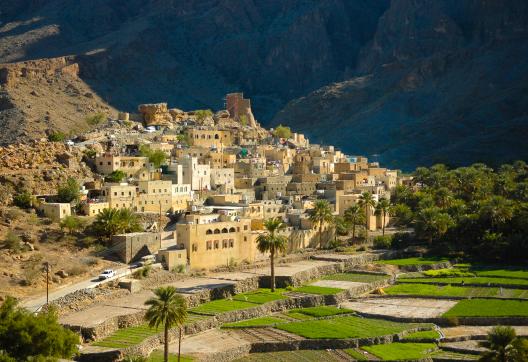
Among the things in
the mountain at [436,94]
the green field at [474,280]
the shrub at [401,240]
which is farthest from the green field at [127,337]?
the mountain at [436,94]

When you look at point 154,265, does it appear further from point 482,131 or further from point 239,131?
point 482,131

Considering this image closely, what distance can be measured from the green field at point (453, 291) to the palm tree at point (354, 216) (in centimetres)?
952

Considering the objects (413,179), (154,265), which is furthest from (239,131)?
(154,265)

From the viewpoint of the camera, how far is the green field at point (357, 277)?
64.3 metres

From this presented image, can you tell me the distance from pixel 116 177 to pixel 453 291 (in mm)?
23476

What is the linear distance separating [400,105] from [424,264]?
93.7 meters

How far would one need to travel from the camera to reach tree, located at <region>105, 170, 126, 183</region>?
232 ft

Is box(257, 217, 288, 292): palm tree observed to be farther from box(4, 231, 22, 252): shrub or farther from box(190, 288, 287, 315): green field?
box(4, 231, 22, 252): shrub

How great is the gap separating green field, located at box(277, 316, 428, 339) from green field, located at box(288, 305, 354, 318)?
855 mm

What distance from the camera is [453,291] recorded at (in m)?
62.7

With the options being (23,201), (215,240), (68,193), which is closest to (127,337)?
(215,240)

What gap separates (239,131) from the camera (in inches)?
3952

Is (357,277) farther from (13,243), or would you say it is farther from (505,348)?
(505,348)

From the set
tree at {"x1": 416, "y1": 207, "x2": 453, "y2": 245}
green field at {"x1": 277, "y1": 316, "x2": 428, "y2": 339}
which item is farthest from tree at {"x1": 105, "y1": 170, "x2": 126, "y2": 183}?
green field at {"x1": 277, "y1": 316, "x2": 428, "y2": 339}
